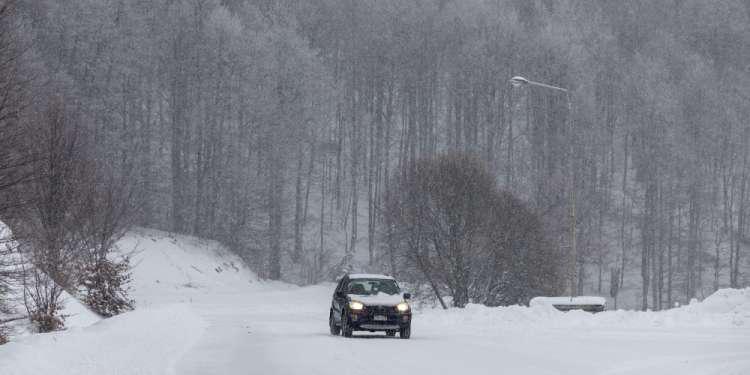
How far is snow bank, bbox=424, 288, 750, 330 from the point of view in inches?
1089

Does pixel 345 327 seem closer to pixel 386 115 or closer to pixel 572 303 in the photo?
pixel 572 303

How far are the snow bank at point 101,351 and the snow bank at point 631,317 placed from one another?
1086 cm

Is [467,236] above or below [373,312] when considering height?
above

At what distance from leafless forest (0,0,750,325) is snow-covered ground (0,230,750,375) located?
2094cm

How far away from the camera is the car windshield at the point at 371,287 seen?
2791cm

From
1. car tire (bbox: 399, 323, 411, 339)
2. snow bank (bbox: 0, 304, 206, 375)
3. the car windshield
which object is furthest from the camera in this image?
the car windshield

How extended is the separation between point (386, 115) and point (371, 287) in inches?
2192

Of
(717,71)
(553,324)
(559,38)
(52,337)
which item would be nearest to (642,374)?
(52,337)

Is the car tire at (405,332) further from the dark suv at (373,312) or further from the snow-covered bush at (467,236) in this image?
the snow-covered bush at (467,236)

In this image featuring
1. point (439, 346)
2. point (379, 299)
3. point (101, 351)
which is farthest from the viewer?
point (379, 299)

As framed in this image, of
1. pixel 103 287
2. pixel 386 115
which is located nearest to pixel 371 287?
pixel 103 287

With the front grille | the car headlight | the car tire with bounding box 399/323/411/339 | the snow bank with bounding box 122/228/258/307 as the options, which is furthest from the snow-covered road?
the snow bank with bounding box 122/228/258/307

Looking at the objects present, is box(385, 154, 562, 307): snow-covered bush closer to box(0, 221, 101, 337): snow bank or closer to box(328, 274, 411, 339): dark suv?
box(328, 274, 411, 339): dark suv

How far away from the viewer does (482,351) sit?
67.4 ft
